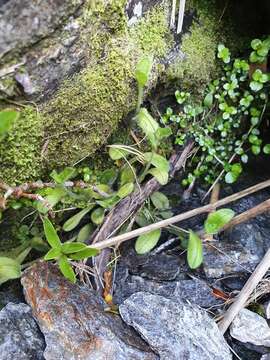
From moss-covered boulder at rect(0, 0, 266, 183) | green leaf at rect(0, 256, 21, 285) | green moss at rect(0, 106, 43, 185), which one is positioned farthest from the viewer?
green leaf at rect(0, 256, 21, 285)

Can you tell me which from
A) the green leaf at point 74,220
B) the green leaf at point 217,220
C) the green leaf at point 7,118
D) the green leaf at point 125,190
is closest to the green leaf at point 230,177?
the green leaf at point 217,220

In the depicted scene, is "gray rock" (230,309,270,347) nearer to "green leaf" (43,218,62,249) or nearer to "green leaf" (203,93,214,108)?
"green leaf" (43,218,62,249)

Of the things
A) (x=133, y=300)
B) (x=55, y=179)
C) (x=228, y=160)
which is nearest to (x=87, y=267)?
(x=133, y=300)

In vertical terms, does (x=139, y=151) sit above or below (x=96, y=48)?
below

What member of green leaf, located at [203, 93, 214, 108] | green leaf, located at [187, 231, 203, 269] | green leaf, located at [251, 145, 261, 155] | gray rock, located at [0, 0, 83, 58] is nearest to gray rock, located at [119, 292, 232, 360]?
green leaf, located at [187, 231, 203, 269]

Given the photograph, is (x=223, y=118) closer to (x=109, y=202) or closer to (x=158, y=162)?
(x=158, y=162)

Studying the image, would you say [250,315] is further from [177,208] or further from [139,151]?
[139,151]
